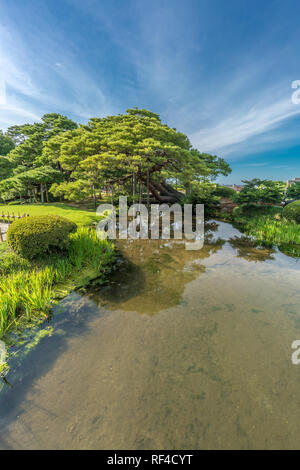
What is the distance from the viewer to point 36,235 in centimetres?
454

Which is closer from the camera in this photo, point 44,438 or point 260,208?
point 44,438

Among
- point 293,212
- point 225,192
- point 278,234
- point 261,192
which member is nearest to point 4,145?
point 225,192

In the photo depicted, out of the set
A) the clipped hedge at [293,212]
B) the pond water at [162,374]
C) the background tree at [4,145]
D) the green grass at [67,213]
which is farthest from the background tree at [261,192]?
the background tree at [4,145]

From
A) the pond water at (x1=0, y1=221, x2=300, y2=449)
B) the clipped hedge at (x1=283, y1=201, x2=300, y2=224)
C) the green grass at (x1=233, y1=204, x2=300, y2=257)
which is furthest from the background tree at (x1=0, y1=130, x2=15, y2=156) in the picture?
the clipped hedge at (x1=283, y1=201, x2=300, y2=224)

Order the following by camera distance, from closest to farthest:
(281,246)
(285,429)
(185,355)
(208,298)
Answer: (285,429) < (185,355) < (208,298) < (281,246)

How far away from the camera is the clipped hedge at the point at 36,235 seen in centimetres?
447

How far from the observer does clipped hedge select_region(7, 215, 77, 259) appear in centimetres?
447

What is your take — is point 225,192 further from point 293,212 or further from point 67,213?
point 67,213

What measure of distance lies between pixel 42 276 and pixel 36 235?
1121mm

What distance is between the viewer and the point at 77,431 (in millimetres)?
1776

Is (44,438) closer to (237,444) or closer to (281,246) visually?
(237,444)

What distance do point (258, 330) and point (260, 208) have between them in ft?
41.9

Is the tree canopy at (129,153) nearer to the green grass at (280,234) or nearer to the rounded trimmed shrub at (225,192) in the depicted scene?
the green grass at (280,234)

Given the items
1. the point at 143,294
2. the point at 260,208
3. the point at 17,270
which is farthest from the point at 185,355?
the point at 260,208
